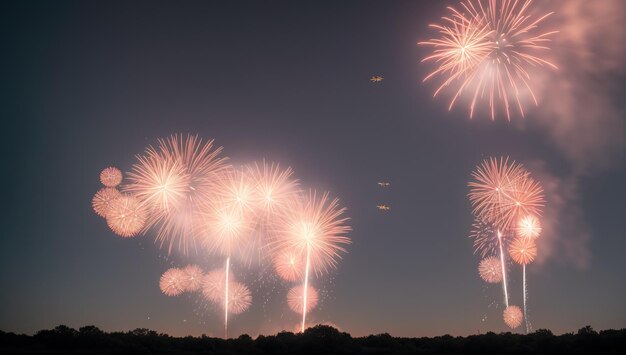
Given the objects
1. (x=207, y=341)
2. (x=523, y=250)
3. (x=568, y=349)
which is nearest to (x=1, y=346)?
(x=207, y=341)

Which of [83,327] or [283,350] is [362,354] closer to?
[283,350]

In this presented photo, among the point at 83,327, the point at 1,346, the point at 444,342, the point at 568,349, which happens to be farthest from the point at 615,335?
→ the point at 1,346

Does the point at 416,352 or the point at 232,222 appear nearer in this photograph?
the point at 416,352

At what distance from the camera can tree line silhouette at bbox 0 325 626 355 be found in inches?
1654

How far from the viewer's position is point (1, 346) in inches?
1604

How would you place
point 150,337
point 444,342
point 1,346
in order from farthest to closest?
point 444,342
point 150,337
point 1,346

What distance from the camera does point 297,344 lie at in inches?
1850

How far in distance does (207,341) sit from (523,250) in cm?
4015

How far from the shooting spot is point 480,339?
162 feet

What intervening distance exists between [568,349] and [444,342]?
453 inches

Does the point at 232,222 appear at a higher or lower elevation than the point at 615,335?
higher

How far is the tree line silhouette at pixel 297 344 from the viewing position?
42.0 m

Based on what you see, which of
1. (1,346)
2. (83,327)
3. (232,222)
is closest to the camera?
(1,346)

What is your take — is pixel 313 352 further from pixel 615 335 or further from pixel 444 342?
pixel 615 335
